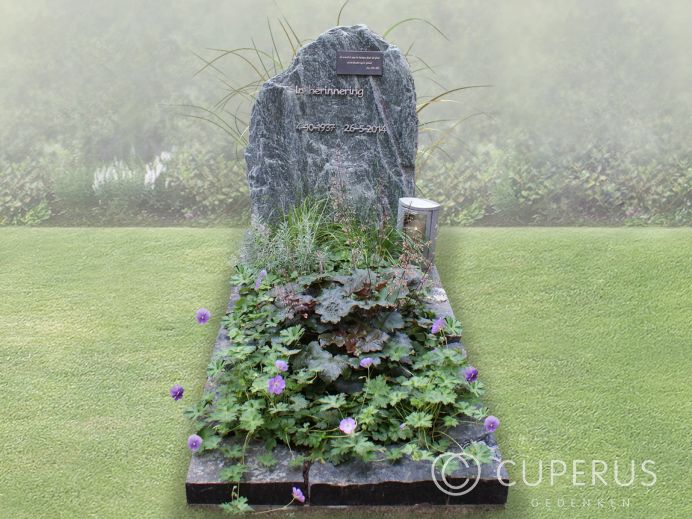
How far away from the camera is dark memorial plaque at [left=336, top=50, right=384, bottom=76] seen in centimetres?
502

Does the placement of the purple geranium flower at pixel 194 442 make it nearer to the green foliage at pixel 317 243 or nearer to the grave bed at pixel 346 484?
the grave bed at pixel 346 484

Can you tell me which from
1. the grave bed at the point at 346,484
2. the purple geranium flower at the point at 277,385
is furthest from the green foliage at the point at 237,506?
the purple geranium flower at the point at 277,385

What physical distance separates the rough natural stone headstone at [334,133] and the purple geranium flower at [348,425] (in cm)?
237

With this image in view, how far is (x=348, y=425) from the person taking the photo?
2.88 meters

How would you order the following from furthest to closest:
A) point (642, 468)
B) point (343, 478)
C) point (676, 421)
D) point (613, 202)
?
point (613, 202) < point (676, 421) < point (642, 468) < point (343, 478)

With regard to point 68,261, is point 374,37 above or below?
above

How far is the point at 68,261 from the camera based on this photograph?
18.3ft

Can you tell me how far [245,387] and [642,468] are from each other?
5.91 ft

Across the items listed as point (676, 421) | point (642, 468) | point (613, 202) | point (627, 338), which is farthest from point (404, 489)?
point (613, 202)

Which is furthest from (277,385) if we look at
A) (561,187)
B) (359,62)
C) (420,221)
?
(561,187)

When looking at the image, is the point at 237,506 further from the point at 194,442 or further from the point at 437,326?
the point at 437,326

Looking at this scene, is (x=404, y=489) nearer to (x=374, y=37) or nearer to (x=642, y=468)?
(x=642, y=468)

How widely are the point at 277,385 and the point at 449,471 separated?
30.6 inches

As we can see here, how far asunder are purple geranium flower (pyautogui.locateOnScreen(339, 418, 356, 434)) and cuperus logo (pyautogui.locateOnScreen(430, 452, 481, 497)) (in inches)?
14.2
